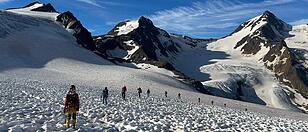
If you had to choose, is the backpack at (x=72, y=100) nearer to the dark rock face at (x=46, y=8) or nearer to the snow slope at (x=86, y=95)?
the snow slope at (x=86, y=95)

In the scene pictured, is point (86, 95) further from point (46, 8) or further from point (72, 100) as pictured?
point (46, 8)

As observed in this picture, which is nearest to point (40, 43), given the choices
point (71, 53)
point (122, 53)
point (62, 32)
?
point (71, 53)

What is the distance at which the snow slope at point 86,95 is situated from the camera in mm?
20938

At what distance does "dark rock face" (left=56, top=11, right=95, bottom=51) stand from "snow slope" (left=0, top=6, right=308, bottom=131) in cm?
338

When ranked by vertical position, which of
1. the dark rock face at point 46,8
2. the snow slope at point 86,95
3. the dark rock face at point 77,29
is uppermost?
the dark rock face at point 46,8

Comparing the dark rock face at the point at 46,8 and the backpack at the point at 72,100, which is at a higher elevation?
the dark rock face at the point at 46,8

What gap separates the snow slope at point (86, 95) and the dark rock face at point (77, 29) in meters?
3.38

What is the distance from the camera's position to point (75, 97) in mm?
19422

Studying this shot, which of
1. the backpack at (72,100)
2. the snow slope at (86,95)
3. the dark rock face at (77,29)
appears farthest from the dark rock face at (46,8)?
the backpack at (72,100)

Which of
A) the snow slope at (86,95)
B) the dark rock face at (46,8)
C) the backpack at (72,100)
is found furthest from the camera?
the dark rock face at (46,8)

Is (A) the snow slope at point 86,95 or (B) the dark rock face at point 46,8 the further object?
(B) the dark rock face at point 46,8

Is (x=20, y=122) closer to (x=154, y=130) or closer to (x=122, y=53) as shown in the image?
(x=154, y=130)

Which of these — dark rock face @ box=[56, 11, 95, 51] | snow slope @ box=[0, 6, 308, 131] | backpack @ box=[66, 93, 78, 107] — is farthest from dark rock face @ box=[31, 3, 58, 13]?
backpack @ box=[66, 93, 78, 107]

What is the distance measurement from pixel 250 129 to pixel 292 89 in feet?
599
